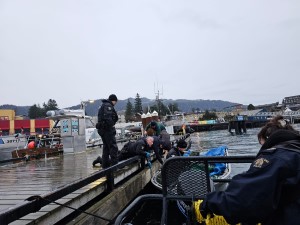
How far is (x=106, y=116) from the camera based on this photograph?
7.61 m

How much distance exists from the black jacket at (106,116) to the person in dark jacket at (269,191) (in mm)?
5694

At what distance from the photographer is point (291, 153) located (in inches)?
79.6

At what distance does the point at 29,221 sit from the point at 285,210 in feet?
11.2

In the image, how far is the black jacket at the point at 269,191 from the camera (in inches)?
77.8

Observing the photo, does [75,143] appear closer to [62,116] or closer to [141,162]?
[62,116]

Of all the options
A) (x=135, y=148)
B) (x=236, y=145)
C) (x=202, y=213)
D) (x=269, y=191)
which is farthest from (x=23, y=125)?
(x=269, y=191)

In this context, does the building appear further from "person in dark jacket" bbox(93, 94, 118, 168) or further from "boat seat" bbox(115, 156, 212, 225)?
"boat seat" bbox(115, 156, 212, 225)

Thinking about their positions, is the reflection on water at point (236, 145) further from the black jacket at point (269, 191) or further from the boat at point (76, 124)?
the black jacket at point (269, 191)

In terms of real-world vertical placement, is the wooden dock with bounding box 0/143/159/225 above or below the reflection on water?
above

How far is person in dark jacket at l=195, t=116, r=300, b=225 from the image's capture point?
198 centimetres

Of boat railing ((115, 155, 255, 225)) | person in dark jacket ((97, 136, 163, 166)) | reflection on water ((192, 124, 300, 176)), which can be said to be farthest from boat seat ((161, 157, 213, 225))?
reflection on water ((192, 124, 300, 176))

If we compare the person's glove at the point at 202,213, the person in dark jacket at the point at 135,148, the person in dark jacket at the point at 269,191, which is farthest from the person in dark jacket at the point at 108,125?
the person in dark jacket at the point at 269,191

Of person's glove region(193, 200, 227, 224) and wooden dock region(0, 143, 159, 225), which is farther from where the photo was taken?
wooden dock region(0, 143, 159, 225)

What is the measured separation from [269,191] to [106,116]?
5937mm
